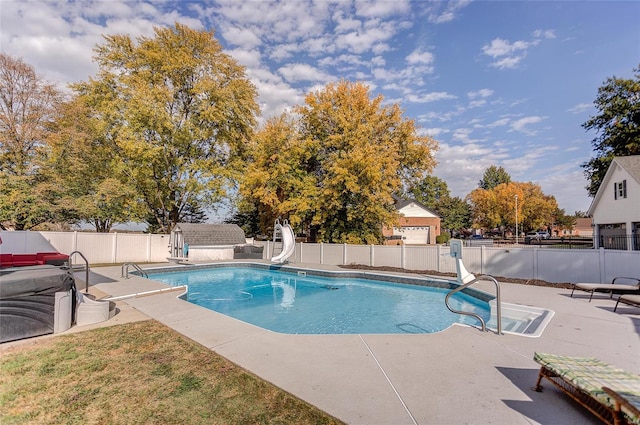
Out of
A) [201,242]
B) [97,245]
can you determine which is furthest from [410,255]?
[97,245]

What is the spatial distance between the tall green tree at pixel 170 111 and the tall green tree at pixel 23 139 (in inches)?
125

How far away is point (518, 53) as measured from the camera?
36.5 ft

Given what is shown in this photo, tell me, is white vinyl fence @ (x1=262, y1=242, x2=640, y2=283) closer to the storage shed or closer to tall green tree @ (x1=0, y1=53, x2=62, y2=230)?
the storage shed

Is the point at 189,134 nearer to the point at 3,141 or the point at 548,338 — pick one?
the point at 3,141

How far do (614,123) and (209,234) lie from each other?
1262 inches

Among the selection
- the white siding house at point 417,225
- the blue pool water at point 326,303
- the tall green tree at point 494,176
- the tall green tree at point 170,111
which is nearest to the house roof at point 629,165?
the blue pool water at point 326,303

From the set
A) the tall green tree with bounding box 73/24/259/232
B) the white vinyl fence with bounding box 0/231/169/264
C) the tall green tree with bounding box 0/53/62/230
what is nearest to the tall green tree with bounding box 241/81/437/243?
the tall green tree with bounding box 73/24/259/232

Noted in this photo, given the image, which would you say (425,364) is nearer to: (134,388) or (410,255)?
(134,388)

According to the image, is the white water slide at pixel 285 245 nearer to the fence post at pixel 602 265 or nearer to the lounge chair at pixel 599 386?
the fence post at pixel 602 265

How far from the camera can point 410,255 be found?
1516cm

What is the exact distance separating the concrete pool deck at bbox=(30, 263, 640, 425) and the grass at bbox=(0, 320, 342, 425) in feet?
1.07

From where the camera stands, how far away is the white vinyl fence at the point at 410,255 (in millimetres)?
10469

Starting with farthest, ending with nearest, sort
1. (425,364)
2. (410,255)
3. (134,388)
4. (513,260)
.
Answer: (410,255)
(513,260)
(425,364)
(134,388)

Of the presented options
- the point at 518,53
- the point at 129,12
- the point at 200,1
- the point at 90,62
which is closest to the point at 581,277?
the point at 518,53
